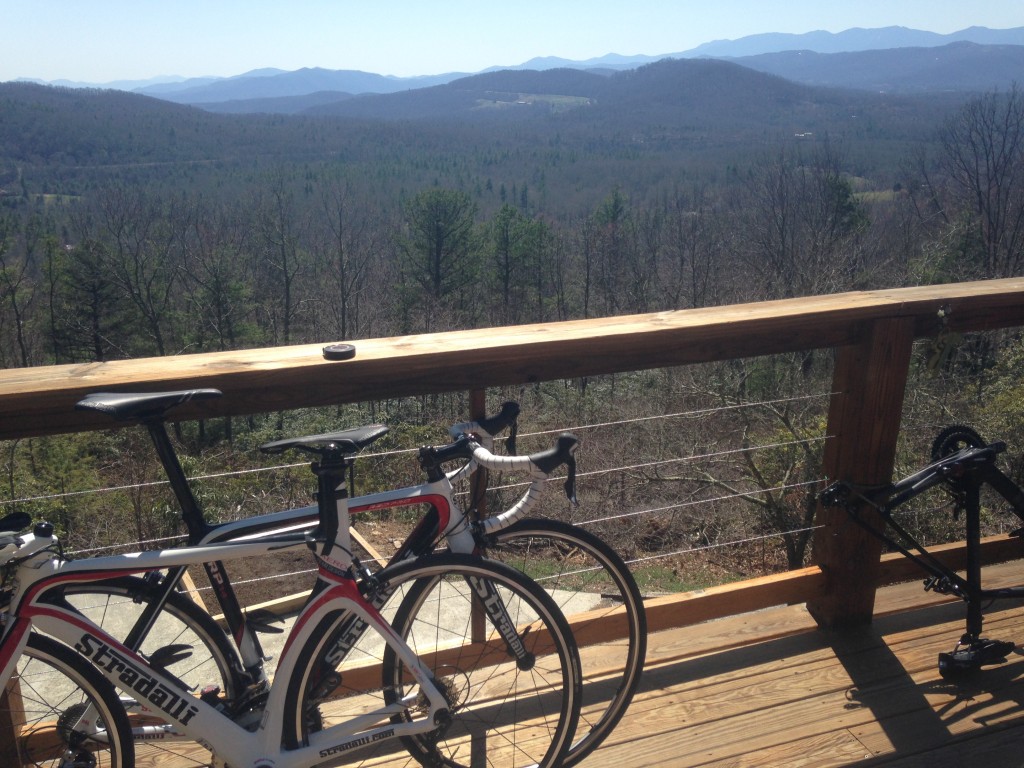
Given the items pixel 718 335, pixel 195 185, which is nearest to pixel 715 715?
pixel 718 335

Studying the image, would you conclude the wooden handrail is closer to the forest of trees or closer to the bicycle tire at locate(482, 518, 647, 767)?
the bicycle tire at locate(482, 518, 647, 767)

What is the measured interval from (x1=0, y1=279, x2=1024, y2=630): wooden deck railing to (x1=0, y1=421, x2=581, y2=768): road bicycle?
26 centimetres

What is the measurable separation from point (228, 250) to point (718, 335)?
33.4 meters

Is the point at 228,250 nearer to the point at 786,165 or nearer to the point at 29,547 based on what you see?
the point at 786,165

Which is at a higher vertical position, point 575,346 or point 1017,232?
point 575,346

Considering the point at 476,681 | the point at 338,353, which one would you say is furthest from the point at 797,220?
the point at 338,353

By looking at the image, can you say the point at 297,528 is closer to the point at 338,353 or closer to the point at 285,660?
the point at 285,660

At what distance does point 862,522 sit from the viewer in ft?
7.29

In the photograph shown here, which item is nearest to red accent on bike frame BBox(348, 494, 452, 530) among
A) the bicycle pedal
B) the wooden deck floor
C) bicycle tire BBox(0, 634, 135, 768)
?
bicycle tire BBox(0, 634, 135, 768)

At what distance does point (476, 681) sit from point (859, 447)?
1225 mm

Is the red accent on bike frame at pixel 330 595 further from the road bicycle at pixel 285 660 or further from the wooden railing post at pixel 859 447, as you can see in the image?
the wooden railing post at pixel 859 447

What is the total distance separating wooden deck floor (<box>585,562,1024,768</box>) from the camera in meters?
2.02

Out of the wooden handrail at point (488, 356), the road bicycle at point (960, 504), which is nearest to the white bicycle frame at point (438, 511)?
the wooden handrail at point (488, 356)

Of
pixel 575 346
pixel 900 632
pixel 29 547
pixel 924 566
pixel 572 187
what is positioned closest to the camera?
pixel 29 547
